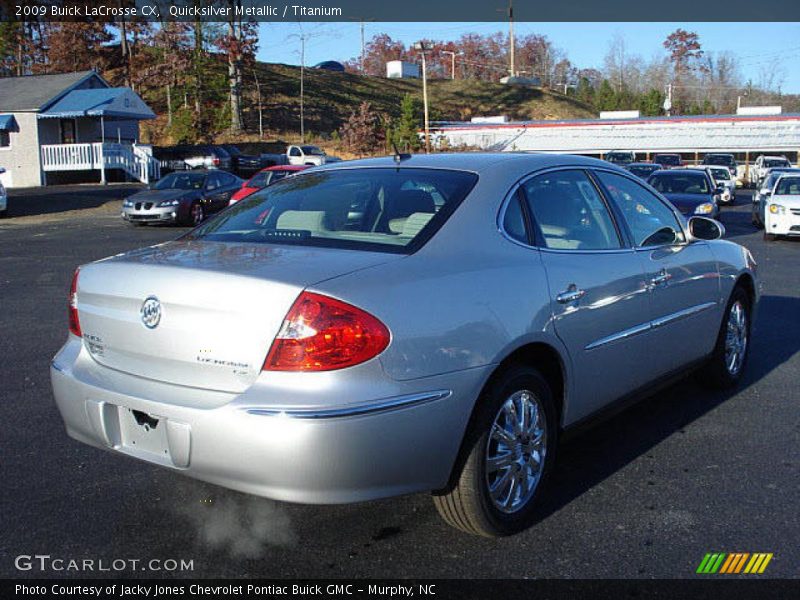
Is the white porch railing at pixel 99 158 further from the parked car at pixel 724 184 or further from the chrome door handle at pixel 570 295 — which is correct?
the chrome door handle at pixel 570 295

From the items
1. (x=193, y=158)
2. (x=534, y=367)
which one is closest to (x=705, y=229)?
(x=534, y=367)

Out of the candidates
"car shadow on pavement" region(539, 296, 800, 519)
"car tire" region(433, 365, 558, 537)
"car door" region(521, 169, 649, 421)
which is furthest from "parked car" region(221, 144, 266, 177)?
"car tire" region(433, 365, 558, 537)

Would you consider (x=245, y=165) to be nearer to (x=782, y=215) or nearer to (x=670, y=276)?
(x=782, y=215)

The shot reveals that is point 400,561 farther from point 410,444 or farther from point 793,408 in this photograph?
point 793,408

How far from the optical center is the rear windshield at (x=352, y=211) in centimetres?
355

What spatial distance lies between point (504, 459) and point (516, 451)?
0.09 metres

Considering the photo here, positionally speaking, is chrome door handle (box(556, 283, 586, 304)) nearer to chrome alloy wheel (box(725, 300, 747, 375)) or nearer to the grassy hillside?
chrome alloy wheel (box(725, 300, 747, 375))

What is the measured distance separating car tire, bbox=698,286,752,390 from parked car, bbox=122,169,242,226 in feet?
49.3

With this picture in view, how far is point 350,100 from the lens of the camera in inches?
2763

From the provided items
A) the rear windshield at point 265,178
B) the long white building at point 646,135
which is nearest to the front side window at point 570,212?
the rear windshield at point 265,178

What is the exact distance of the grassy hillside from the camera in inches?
2363

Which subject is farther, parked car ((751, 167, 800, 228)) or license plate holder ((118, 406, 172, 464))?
parked car ((751, 167, 800, 228))
